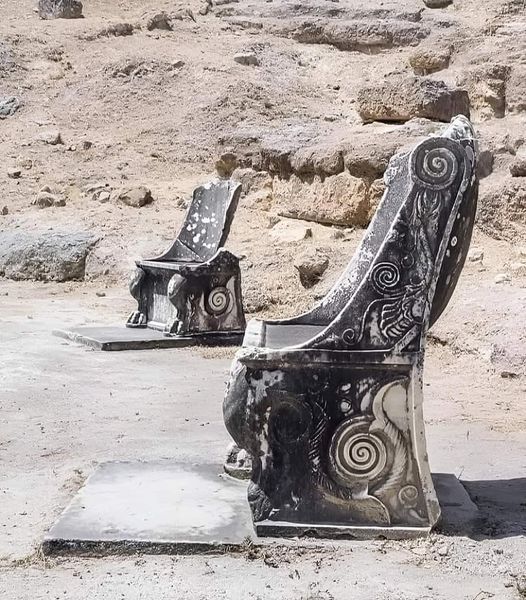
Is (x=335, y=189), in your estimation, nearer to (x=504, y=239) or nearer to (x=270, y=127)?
(x=504, y=239)

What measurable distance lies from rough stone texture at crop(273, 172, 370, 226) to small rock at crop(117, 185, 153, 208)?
82.1 inches

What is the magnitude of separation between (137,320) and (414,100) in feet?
15.7

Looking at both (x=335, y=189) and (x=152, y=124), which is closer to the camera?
(x=335, y=189)

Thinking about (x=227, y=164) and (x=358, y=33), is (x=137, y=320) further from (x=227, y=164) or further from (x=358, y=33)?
(x=358, y=33)

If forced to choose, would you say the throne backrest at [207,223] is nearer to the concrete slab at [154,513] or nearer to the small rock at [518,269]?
the small rock at [518,269]

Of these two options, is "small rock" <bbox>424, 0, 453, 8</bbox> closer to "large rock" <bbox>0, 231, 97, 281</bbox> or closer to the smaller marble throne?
"large rock" <bbox>0, 231, 97, 281</bbox>

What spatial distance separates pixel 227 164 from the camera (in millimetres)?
14109

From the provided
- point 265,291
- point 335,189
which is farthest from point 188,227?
point 335,189

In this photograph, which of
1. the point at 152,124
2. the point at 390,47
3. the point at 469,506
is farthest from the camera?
the point at 390,47

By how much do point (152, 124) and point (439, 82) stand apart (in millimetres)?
5958

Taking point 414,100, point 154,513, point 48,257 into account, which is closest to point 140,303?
point 48,257

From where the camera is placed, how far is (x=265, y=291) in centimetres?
1063

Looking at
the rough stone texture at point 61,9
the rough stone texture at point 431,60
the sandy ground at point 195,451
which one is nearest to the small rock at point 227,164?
the rough stone texture at point 431,60

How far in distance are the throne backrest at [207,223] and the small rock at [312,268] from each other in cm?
106
